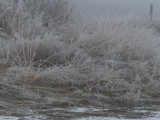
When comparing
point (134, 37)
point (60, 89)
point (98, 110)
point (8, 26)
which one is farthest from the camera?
point (8, 26)

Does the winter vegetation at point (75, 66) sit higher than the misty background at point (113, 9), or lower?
lower

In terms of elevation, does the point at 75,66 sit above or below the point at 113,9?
below

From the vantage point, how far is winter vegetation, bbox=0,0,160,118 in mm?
3688

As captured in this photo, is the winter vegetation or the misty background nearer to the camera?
the winter vegetation

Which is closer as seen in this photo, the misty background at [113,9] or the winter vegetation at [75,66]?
the winter vegetation at [75,66]

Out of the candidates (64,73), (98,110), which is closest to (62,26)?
(64,73)

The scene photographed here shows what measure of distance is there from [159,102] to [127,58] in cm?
204

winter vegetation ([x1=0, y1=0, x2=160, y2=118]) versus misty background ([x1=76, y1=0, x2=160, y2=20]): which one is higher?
misty background ([x1=76, y1=0, x2=160, y2=20])

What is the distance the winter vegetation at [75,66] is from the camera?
3688mm

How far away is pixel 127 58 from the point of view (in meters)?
5.76

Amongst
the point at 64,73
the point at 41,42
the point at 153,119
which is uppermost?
the point at 41,42

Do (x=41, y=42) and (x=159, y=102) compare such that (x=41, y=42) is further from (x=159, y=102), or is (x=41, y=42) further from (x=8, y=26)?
(x=159, y=102)

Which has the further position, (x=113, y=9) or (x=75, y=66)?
(x=113, y=9)

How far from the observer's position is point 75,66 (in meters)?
4.86
